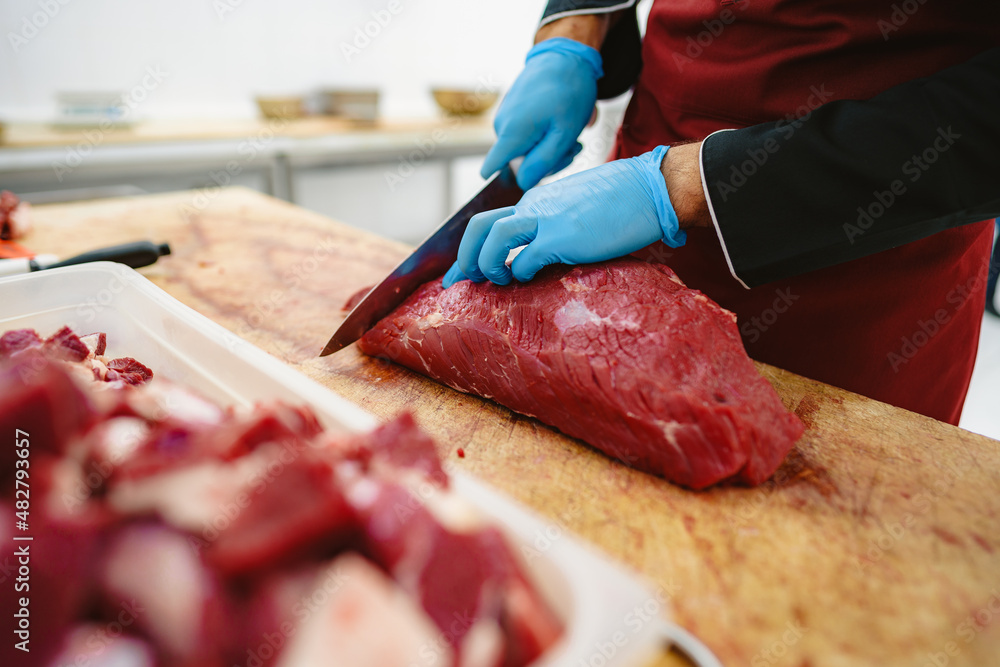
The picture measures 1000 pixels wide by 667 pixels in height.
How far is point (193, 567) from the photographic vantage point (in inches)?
29.3

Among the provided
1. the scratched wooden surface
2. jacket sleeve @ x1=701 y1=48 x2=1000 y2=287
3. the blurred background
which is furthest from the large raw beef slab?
the blurred background

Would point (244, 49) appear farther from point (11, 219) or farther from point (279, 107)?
point (11, 219)

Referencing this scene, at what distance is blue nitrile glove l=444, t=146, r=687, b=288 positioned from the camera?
1.71m

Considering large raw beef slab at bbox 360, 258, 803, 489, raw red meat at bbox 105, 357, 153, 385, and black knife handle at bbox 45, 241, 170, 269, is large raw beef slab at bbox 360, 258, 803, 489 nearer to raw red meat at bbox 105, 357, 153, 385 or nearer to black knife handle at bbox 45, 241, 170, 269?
raw red meat at bbox 105, 357, 153, 385

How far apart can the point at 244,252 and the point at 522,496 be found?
2.23m

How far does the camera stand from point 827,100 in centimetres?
187

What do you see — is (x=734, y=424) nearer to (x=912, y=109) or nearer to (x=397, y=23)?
(x=912, y=109)

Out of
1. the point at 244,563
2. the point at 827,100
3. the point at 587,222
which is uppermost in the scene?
the point at 827,100

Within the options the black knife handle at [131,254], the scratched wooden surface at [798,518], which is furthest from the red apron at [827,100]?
the black knife handle at [131,254]

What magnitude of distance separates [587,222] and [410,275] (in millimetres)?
670

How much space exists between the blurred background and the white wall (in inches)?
0.5

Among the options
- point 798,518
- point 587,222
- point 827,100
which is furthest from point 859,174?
point 798,518

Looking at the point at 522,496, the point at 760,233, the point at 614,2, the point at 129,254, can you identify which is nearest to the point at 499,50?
the point at 614,2

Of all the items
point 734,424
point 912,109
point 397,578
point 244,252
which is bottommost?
point 244,252
